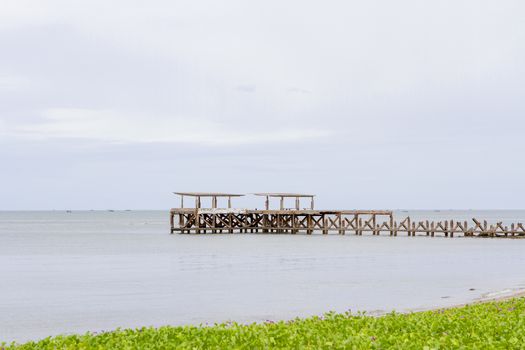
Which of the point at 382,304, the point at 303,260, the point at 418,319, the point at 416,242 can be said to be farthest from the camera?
the point at 416,242

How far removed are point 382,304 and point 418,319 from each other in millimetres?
11182

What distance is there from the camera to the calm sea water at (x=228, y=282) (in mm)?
22844

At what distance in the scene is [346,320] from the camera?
13.7 m

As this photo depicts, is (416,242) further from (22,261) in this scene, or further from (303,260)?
(22,261)

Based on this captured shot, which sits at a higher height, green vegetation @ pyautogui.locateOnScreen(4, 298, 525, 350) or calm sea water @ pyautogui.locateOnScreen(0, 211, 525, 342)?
green vegetation @ pyautogui.locateOnScreen(4, 298, 525, 350)

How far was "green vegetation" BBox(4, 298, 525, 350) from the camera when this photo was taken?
10.2 metres

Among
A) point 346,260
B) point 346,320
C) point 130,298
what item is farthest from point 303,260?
point 346,320

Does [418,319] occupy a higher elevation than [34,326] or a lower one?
higher

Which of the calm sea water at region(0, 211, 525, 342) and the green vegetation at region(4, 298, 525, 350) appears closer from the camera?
the green vegetation at region(4, 298, 525, 350)

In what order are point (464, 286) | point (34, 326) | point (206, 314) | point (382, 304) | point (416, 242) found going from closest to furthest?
point (34, 326) < point (206, 314) < point (382, 304) < point (464, 286) < point (416, 242)

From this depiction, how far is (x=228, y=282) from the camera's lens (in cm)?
3212

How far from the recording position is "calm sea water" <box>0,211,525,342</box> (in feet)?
74.9

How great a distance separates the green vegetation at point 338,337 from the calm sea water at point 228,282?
8.88m

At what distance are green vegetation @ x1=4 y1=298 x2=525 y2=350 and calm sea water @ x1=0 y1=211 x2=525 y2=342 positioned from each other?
888 cm
